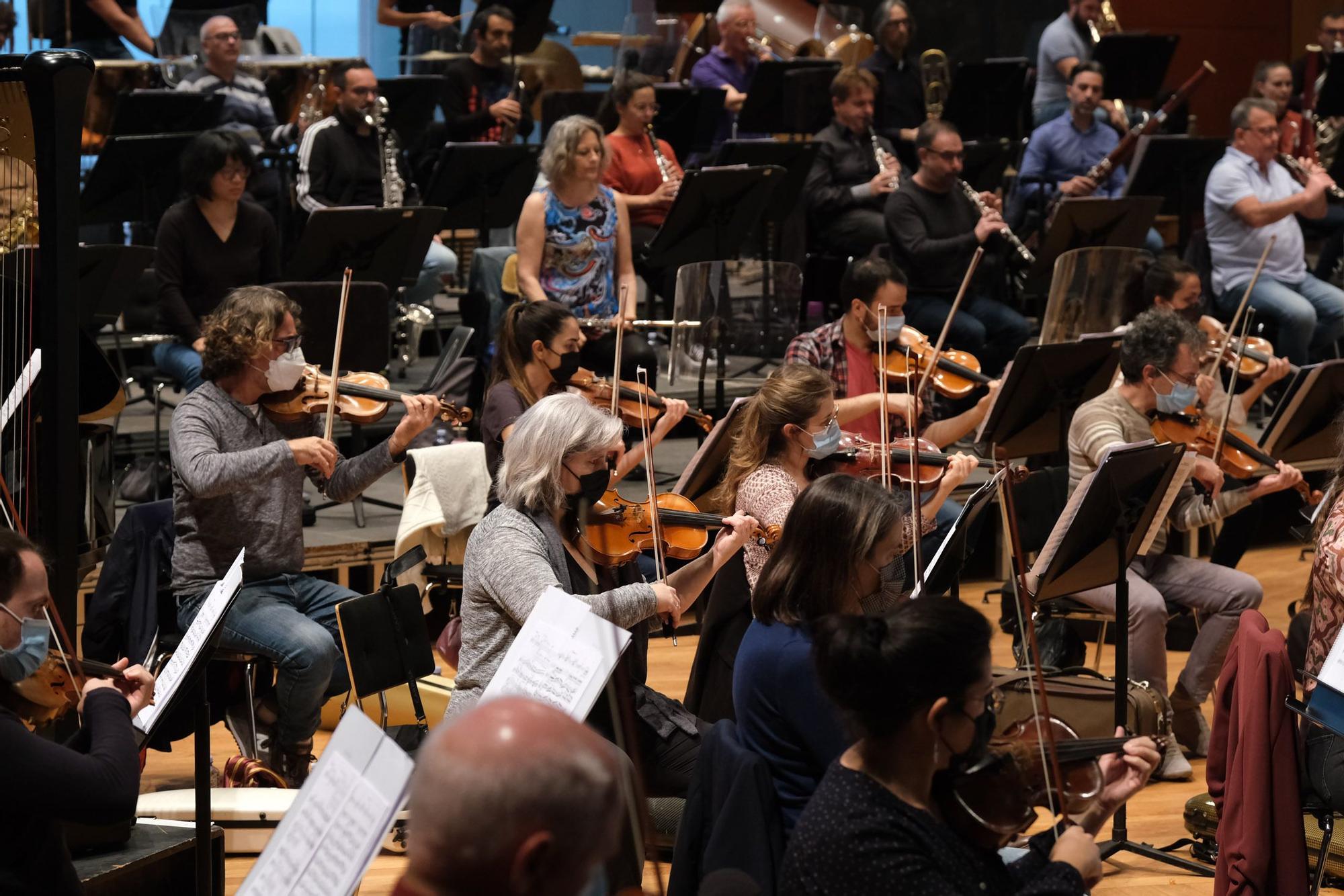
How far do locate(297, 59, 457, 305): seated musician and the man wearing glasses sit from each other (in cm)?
324

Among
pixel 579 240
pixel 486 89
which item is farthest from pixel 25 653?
pixel 486 89

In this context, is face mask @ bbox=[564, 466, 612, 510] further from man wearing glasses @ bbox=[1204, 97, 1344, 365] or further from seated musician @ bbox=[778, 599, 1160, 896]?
man wearing glasses @ bbox=[1204, 97, 1344, 365]

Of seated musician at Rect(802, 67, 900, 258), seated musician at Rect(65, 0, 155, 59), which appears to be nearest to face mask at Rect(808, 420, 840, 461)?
seated musician at Rect(802, 67, 900, 258)

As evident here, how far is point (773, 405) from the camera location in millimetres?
3854

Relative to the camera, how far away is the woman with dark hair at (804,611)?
101 inches

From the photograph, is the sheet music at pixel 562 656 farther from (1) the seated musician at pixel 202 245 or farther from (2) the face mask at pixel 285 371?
(1) the seated musician at pixel 202 245

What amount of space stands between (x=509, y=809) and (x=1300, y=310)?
6217mm

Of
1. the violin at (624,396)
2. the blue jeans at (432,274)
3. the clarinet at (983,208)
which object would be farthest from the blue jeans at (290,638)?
the clarinet at (983,208)

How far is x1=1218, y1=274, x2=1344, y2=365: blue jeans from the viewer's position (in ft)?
22.5

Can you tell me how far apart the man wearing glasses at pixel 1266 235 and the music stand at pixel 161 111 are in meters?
4.07

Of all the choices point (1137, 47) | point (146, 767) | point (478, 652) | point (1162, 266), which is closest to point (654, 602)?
point (478, 652)

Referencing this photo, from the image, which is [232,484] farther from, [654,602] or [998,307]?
[998,307]

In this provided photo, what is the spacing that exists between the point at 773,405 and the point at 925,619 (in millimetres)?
1837

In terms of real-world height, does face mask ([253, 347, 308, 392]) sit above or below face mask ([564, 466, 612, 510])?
above
